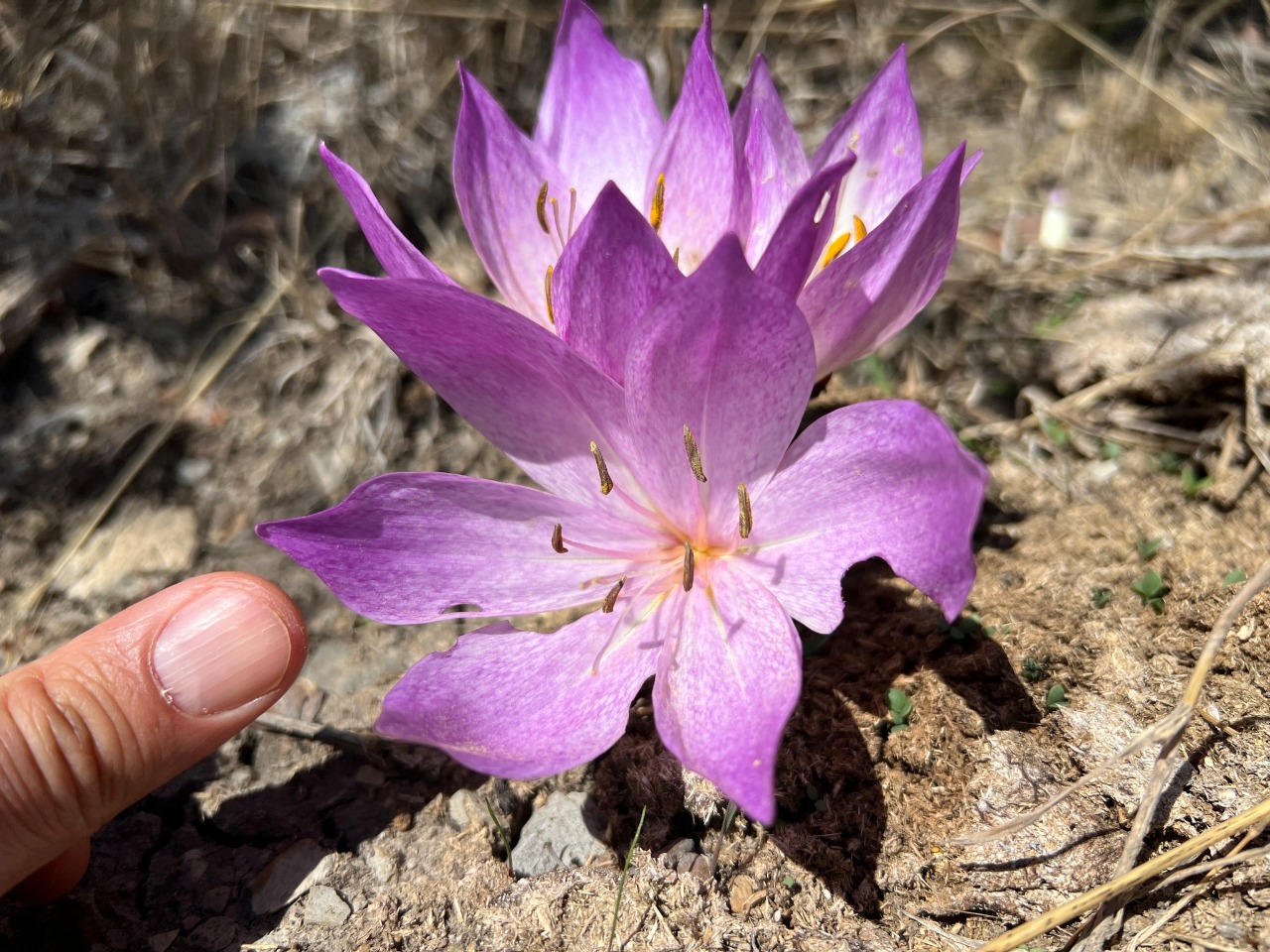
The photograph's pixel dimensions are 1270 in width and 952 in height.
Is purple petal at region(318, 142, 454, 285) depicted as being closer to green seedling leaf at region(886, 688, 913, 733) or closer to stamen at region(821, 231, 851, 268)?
stamen at region(821, 231, 851, 268)

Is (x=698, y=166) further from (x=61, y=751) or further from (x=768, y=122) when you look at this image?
(x=61, y=751)

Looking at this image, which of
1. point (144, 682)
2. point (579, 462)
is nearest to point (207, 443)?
point (144, 682)

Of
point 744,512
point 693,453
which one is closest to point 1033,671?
point 744,512

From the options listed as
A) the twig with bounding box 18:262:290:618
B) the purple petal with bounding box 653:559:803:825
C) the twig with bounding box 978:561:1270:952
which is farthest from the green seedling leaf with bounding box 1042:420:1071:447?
the twig with bounding box 18:262:290:618

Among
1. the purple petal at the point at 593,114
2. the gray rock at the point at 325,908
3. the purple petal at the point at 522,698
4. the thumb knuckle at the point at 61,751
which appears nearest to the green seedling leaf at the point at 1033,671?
the purple petal at the point at 522,698

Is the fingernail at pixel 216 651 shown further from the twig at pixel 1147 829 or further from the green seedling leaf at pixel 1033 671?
the green seedling leaf at pixel 1033 671

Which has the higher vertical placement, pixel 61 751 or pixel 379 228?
pixel 379 228

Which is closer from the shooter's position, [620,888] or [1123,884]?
[1123,884]

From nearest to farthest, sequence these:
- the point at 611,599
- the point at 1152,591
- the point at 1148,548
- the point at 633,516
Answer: the point at 611,599 < the point at 633,516 < the point at 1152,591 < the point at 1148,548
